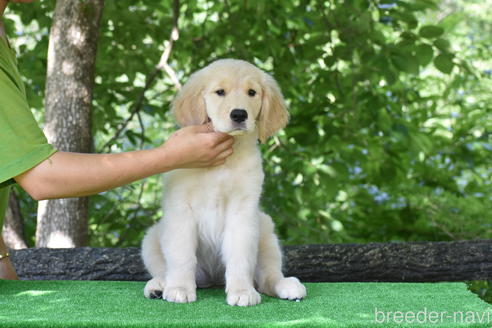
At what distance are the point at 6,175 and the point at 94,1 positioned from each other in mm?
2326

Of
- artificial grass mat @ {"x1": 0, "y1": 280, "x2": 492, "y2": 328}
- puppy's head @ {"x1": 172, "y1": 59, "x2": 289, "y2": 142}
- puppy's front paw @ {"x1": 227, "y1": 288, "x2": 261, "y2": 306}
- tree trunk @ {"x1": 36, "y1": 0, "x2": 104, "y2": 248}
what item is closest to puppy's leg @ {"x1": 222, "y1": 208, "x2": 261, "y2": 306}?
puppy's front paw @ {"x1": 227, "y1": 288, "x2": 261, "y2": 306}

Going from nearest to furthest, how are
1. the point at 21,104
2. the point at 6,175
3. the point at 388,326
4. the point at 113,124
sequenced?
the point at 388,326
the point at 6,175
the point at 21,104
the point at 113,124

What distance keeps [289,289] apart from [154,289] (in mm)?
610

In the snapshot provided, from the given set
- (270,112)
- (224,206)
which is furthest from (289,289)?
(270,112)

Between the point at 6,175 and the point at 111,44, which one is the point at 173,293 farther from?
the point at 111,44

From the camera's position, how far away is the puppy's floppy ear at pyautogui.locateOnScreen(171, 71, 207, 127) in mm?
3029

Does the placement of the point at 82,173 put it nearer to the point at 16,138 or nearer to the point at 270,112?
the point at 16,138

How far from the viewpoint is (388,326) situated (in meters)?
2.05

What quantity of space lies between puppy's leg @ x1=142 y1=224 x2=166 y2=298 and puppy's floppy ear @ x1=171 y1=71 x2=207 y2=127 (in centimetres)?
60

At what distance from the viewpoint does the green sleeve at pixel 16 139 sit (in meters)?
2.40

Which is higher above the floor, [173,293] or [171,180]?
[171,180]

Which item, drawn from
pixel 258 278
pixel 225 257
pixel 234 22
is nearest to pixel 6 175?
pixel 225 257

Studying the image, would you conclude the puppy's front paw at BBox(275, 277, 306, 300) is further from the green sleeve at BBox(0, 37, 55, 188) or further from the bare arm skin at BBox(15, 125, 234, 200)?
the green sleeve at BBox(0, 37, 55, 188)

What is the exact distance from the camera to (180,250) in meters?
2.84
